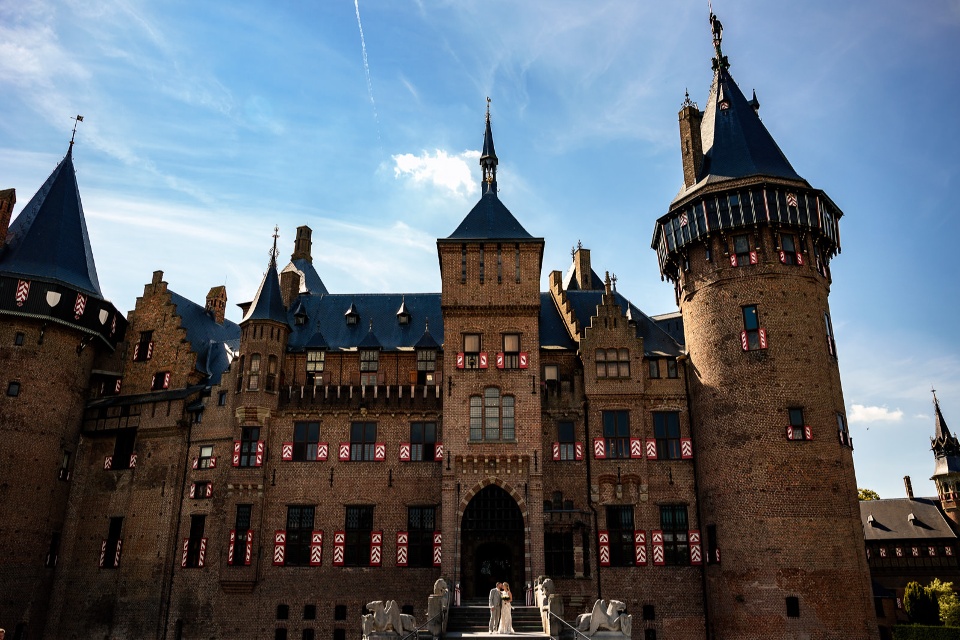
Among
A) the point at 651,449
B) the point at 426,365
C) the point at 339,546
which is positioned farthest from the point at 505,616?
the point at 426,365

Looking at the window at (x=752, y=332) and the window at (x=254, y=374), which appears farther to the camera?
the window at (x=254, y=374)

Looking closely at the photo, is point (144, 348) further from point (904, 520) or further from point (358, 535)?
point (904, 520)

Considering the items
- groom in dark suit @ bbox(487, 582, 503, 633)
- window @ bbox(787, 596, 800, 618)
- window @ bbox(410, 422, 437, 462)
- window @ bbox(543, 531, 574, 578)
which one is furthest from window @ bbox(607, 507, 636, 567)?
groom in dark suit @ bbox(487, 582, 503, 633)

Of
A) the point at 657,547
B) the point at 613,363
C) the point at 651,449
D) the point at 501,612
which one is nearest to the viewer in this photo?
the point at 501,612

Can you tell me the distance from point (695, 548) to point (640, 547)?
2.26 meters

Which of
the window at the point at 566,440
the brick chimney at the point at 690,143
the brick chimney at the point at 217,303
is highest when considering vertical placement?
the brick chimney at the point at 690,143

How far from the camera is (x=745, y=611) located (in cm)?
2742

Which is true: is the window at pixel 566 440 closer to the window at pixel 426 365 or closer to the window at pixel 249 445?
the window at pixel 426 365

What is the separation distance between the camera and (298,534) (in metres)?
31.1

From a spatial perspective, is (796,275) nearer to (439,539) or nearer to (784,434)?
(784,434)

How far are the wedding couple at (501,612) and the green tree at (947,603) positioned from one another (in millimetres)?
39020

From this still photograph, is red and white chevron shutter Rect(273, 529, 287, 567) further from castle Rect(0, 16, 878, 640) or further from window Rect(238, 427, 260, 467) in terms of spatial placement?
window Rect(238, 427, 260, 467)

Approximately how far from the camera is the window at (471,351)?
31359 millimetres

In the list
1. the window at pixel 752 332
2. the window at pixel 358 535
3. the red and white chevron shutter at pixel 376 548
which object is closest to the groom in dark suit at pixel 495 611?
the red and white chevron shutter at pixel 376 548
